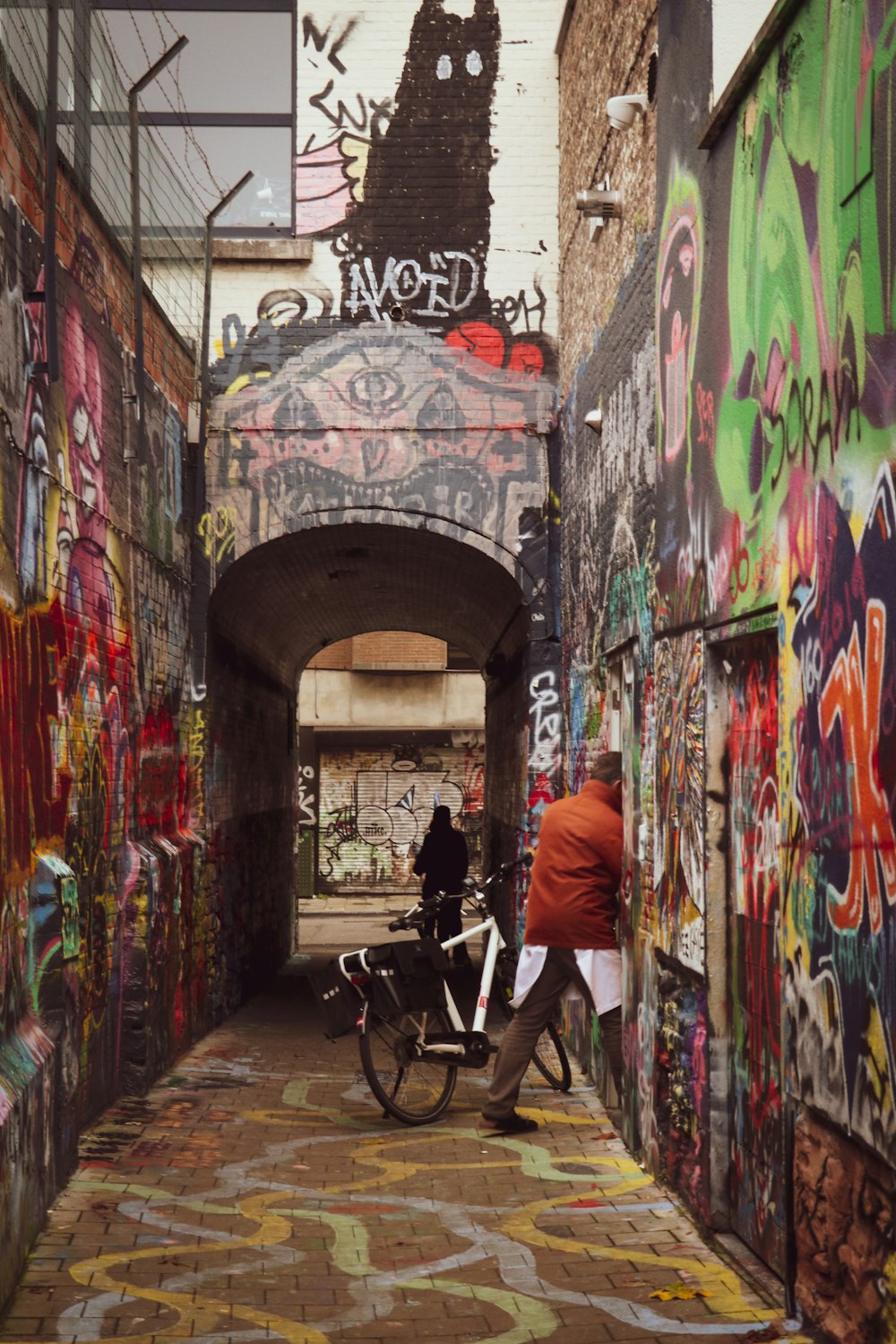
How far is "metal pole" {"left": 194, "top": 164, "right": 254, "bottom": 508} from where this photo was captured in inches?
406

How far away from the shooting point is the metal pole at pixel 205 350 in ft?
33.8

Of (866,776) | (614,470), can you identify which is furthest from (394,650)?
(866,776)

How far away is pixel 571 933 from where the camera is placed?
712 cm

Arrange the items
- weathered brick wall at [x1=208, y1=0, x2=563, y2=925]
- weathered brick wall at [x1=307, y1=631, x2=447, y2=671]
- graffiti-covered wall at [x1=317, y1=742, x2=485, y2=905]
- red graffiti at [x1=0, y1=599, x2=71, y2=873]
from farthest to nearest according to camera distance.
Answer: graffiti-covered wall at [x1=317, y1=742, x2=485, y2=905] < weathered brick wall at [x1=307, y1=631, x2=447, y2=671] < weathered brick wall at [x1=208, y1=0, x2=563, y2=925] < red graffiti at [x1=0, y1=599, x2=71, y2=873]

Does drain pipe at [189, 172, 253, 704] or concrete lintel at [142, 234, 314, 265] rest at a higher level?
concrete lintel at [142, 234, 314, 265]


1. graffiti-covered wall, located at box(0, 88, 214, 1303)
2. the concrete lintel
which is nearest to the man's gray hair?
graffiti-covered wall, located at box(0, 88, 214, 1303)

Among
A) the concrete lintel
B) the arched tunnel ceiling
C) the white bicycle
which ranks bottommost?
the white bicycle

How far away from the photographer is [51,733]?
6324 mm

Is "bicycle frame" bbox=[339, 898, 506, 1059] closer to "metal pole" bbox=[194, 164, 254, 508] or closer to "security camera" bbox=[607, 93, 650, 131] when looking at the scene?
"metal pole" bbox=[194, 164, 254, 508]

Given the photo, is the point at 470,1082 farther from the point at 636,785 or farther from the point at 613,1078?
the point at 636,785

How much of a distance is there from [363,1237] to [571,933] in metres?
2.10

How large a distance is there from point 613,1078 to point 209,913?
4.43 m

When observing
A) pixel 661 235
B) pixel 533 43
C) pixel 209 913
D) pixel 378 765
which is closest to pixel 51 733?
pixel 661 235

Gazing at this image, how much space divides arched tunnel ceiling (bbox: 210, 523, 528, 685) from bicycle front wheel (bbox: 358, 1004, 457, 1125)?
401 centimetres
